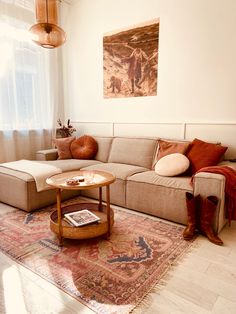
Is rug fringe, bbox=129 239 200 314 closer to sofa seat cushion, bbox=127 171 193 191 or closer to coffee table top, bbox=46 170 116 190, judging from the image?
sofa seat cushion, bbox=127 171 193 191

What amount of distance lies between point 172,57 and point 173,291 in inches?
104

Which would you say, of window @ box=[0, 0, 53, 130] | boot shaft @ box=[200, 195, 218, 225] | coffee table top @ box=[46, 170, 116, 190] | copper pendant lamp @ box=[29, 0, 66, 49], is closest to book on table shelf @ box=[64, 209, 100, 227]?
coffee table top @ box=[46, 170, 116, 190]

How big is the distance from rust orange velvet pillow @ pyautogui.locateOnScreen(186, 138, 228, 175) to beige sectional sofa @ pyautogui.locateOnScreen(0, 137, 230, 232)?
6.9 inches

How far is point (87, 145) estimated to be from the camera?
11.3 feet

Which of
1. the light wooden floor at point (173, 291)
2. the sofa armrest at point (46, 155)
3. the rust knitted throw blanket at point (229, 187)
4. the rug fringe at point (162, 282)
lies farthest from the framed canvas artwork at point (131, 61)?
the light wooden floor at point (173, 291)

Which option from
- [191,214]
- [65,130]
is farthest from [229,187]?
[65,130]

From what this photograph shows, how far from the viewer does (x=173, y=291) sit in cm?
141

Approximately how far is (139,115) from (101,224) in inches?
77.0

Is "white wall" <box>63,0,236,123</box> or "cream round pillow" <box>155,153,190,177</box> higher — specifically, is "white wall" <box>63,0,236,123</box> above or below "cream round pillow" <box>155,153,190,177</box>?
above

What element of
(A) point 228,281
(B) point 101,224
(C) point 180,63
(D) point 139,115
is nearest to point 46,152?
(D) point 139,115

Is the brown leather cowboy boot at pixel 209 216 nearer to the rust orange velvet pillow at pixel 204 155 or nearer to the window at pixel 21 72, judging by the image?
the rust orange velvet pillow at pixel 204 155

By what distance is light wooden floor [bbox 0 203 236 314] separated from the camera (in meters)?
1.28

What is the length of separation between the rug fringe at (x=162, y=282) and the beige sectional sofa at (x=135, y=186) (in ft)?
1.13

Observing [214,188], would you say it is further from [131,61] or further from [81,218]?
[131,61]
